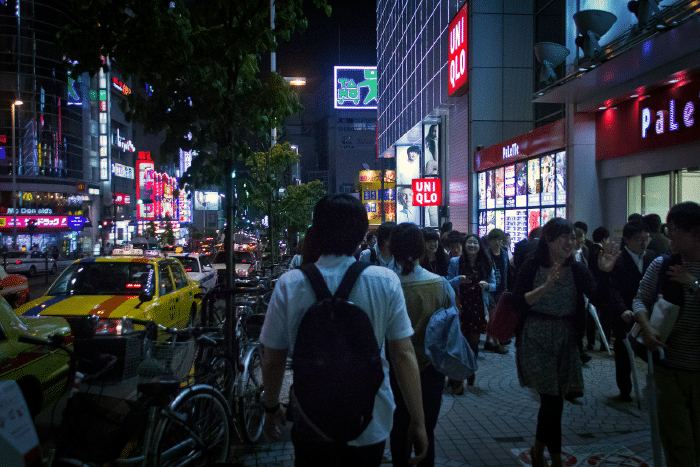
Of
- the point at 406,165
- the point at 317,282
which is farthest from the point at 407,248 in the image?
the point at 406,165

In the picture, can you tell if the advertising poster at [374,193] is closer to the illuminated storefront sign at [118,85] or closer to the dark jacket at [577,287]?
the illuminated storefront sign at [118,85]

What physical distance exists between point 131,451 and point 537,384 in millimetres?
2987

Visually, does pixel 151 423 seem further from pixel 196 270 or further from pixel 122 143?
pixel 122 143

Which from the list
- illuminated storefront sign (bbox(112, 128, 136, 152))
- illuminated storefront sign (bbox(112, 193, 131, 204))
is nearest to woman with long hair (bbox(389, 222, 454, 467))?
illuminated storefront sign (bbox(112, 193, 131, 204))

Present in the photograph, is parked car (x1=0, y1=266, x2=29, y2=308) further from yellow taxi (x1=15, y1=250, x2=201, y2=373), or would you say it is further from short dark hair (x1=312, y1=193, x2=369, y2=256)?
short dark hair (x1=312, y1=193, x2=369, y2=256)

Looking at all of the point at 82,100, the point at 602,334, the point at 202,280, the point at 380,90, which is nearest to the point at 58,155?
the point at 82,100

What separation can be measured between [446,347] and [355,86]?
91055 millimetres

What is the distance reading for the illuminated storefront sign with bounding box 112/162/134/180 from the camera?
65688 mm

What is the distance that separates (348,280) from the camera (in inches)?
87.3

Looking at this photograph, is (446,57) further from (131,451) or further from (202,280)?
(131,451)

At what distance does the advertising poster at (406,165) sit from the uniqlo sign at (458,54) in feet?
51.5

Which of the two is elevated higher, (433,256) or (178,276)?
(433,256)

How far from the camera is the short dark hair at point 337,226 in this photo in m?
2.38

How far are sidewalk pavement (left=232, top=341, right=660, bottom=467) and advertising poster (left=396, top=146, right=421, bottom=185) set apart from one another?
33295 mm
